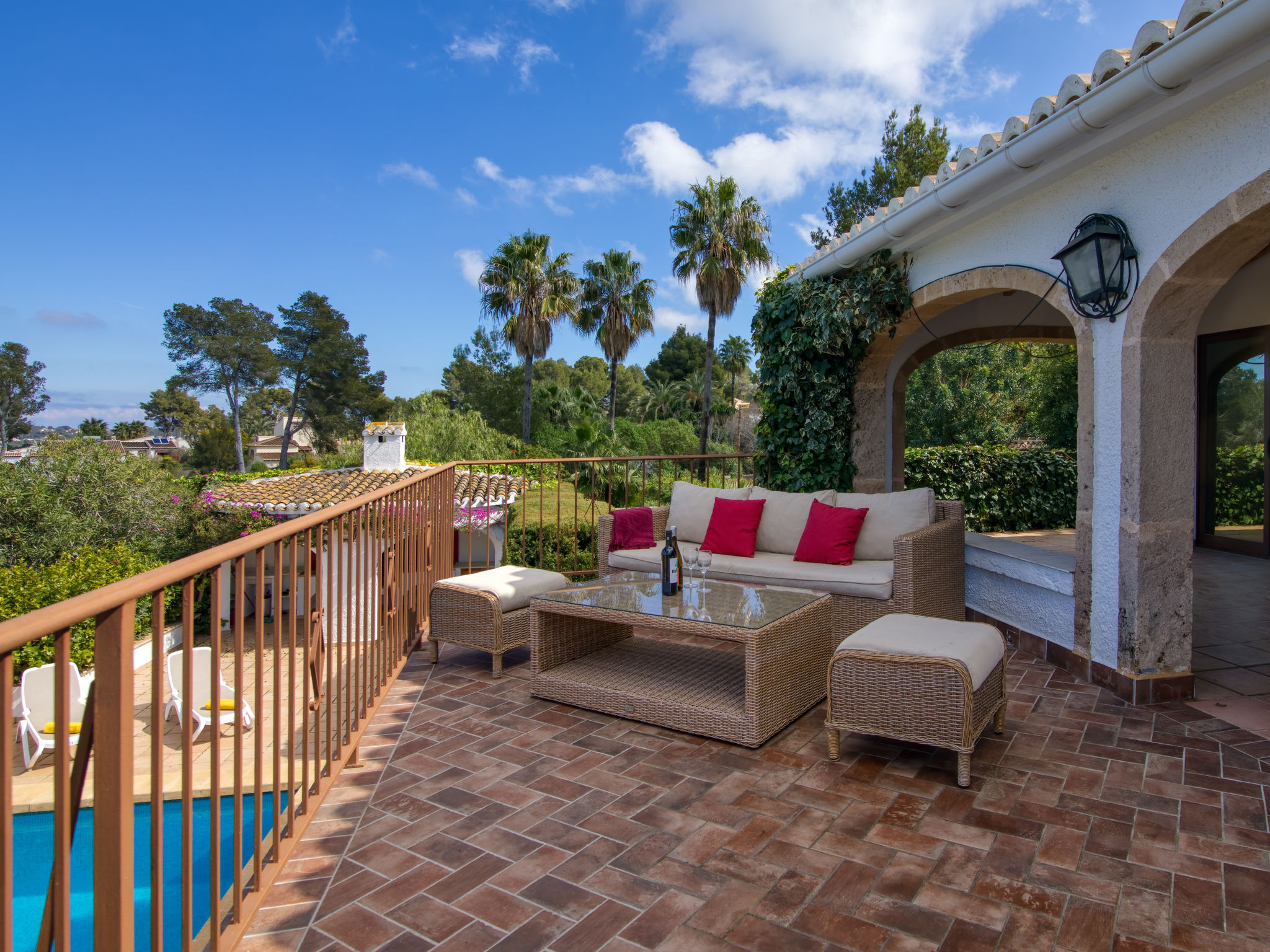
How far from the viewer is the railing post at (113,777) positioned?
104 centimetres

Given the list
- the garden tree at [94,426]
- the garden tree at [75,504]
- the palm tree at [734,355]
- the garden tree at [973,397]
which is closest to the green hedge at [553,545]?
the garden tree at [973,397]

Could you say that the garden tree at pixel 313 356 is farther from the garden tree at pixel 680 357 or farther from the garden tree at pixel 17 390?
the garden tree at pixel 680 357

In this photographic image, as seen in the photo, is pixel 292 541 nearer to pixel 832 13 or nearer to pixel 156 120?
pixel 832 13

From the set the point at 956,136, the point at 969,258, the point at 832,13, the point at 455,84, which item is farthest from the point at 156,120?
the point at 969,258

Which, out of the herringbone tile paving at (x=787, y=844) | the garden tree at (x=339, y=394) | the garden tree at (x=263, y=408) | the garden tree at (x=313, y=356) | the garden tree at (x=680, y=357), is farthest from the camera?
the garden tree at (x=263, y=408)

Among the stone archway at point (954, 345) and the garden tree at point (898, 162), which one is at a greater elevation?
the garden tree at point (898, 162)

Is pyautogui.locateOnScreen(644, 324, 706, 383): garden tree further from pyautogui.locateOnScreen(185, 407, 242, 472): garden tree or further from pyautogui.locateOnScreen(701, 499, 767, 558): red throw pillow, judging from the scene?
pyautogui.locateOnScreen(701, 499, 767, 558): red throw pillow

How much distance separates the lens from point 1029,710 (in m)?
3.06

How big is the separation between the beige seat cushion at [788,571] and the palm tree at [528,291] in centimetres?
1931

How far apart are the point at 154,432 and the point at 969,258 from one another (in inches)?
2352

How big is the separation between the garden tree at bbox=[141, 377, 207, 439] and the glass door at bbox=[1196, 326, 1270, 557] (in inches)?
1982

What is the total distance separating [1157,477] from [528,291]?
69.7 ft

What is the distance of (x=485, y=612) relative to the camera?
3613 millimetres

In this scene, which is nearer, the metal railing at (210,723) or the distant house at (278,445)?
the metal railing at (210,723)
